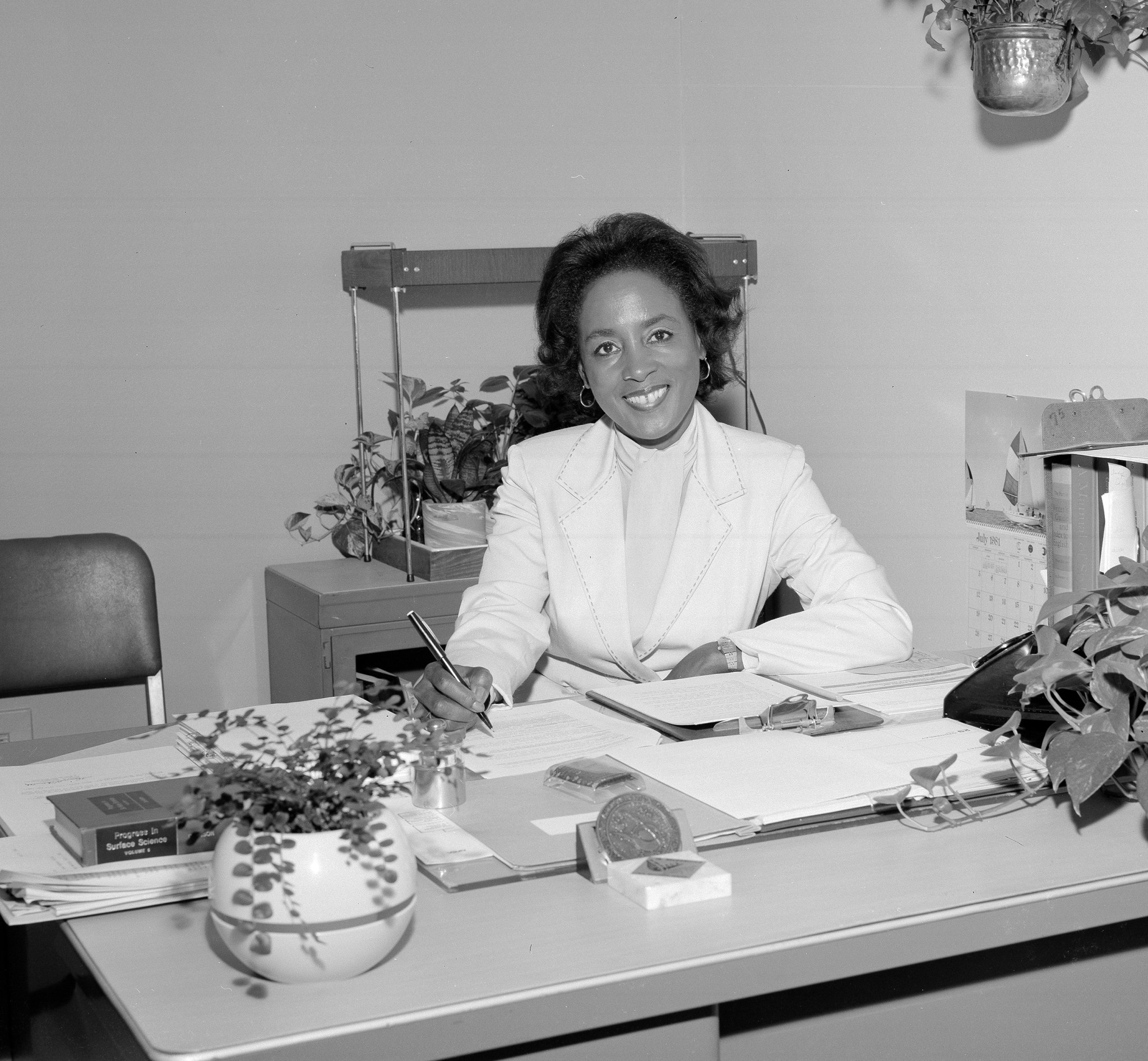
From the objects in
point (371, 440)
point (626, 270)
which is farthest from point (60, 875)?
point (371, 440)

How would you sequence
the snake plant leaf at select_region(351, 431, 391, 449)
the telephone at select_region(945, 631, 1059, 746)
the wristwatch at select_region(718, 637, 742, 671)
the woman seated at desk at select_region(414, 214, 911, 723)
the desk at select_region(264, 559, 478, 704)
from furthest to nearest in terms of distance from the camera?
Result: the snake plant leaf at select_region(351, 431, 391, 449), the desk at select_region(264, 559, 478, 704), the woman seated at desk at select_region(414, 214, 911, 723), the wristwatch at select_region(718, 637, 742, 671), the telephone at select_region(945, 631, 1059, 746)

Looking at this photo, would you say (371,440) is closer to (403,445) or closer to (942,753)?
(403,445)

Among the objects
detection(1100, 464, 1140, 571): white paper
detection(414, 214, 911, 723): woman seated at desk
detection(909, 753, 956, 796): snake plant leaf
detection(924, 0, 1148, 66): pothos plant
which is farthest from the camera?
detection(414, 214, 911, 723): woman seated at desk

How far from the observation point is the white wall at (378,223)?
8.61 ft

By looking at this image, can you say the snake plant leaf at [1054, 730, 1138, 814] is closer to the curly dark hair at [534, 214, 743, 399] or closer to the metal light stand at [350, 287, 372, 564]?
the curly dark hair at [534, 214, 743, 399]

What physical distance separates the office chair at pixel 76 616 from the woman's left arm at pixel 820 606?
0.85 meters

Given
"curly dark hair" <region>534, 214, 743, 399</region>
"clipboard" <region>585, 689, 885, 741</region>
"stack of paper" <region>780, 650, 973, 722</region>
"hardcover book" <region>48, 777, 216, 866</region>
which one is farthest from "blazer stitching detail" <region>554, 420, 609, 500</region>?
"hardcover book" <region>48, 777, 216, 866</region>

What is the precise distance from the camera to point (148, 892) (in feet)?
3.39

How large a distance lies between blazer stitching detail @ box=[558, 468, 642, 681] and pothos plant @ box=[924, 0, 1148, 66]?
3.05ft

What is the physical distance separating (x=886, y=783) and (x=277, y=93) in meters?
2.36

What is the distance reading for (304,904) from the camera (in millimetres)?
867

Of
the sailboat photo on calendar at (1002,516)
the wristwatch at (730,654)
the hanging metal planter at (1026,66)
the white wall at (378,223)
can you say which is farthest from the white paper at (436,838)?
the white wall at (378,223)

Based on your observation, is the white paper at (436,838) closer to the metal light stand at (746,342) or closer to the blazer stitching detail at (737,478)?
the blazer stitching detail at (737,478)

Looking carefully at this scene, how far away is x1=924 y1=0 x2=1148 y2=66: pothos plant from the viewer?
6.41 feet
